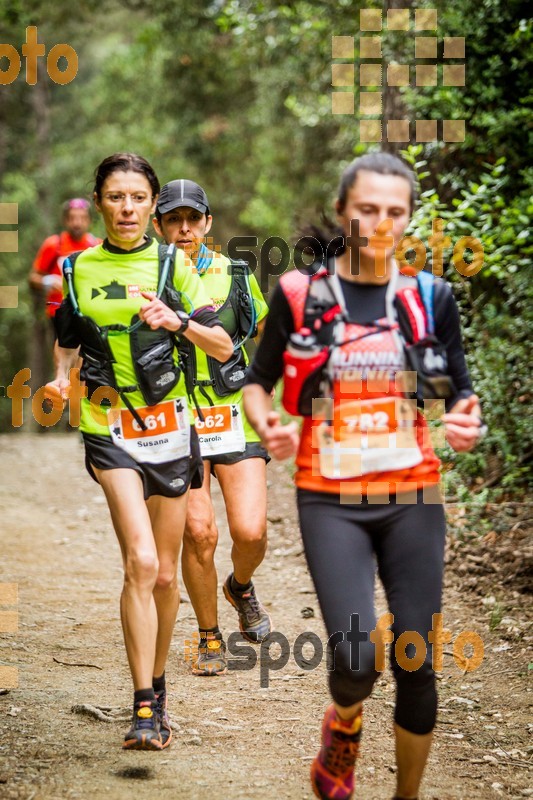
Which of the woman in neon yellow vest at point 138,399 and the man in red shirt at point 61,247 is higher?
the man in red shirt at point 61,247

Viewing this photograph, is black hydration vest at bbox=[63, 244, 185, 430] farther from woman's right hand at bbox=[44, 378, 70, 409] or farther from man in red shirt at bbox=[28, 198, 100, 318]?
man in red shirt at bbox=[28, 198, 100, 318]

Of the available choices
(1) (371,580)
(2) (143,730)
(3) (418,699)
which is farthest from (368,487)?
(2) (143,730)

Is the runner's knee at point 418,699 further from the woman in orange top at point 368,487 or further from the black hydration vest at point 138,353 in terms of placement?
the black hydration vest at point 138,353

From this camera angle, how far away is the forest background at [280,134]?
7.69 m

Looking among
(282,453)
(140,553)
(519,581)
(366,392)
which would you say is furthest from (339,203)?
(519,581)

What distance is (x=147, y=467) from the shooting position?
4367 mm

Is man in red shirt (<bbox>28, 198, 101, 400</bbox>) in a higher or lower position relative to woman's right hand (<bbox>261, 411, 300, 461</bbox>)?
higher

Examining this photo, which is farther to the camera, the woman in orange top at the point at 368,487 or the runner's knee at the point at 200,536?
the runner's knee at the point at 200,536

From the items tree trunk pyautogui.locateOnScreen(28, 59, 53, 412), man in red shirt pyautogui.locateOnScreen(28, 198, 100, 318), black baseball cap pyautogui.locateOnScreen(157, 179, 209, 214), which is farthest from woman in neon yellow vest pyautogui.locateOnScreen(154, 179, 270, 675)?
tree trunk pyautogui.locateOnScreen(28, 59, 53, 412)

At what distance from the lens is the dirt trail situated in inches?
159

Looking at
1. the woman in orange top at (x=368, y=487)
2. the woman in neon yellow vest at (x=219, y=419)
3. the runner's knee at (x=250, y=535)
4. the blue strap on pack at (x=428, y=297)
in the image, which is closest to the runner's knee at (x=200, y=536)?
the woman in neon yellow vest at (x=219, y=419)

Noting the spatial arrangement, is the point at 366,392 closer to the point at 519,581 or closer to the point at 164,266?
the point at 164,266

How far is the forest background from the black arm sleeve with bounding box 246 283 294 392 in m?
0.81

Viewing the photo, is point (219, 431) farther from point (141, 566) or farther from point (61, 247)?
point (61, 247)
